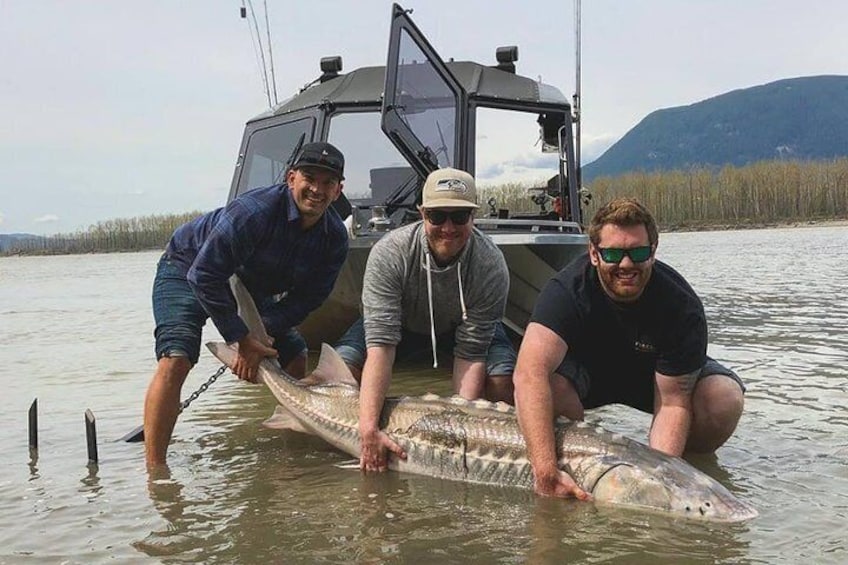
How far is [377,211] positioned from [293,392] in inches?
93.4

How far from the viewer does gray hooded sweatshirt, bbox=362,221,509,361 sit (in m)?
4.20

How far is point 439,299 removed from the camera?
4.39 metres

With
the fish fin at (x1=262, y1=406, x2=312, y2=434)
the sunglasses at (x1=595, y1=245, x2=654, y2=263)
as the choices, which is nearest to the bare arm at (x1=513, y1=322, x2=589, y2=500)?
the sunglasses at (x1=595, y1=245, x2=654, y2=263)

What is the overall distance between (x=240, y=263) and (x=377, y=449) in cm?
117

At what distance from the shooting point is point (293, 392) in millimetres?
4461

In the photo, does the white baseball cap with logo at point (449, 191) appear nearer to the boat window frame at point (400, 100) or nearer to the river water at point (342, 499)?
the river water at point (342, 499)

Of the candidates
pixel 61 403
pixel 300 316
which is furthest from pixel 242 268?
pixel 61 403

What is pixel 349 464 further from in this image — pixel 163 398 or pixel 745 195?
pixel 745 195

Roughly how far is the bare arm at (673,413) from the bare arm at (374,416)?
1.20m

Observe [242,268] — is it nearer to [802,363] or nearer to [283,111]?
[283,111]

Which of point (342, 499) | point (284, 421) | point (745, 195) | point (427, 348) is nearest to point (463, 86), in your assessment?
point (427, 348)

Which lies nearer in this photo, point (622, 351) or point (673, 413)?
point (673, 413)

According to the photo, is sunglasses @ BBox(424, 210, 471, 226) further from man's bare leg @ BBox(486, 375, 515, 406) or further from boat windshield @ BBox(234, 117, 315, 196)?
boat windshield @ BBox(234, 117, 315, 196)

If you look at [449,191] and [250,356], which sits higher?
[449,191]
